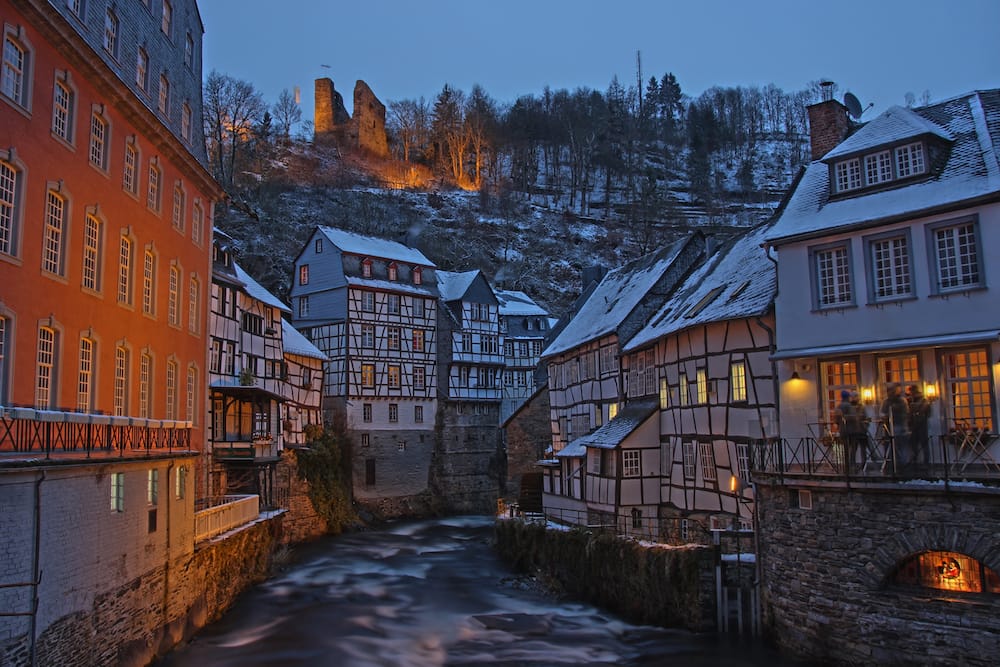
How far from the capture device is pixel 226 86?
6000 centimetres

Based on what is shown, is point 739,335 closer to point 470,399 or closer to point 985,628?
point 985,628

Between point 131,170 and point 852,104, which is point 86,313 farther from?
point 852,104

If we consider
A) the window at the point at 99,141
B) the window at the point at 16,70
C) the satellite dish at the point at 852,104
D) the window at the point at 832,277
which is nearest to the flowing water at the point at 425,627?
the window at the point at 832,277

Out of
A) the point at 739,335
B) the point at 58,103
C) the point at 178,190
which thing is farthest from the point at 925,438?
the point at 178,190

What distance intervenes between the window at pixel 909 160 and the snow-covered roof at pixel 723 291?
12.3ft

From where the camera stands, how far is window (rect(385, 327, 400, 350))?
135ft

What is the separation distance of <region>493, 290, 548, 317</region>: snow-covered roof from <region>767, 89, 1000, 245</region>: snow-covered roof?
101 ft

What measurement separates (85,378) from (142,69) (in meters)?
8.04

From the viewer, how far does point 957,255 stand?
559 inches

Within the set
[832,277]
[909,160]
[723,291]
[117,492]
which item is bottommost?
[117,492]

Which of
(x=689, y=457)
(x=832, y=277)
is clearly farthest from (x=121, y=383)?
(x=832, y=277)

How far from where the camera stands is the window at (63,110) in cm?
1350

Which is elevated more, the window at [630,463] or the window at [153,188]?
the window at [153,188]

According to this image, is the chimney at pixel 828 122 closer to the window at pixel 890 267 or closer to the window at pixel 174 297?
the window at pixel 890 267
